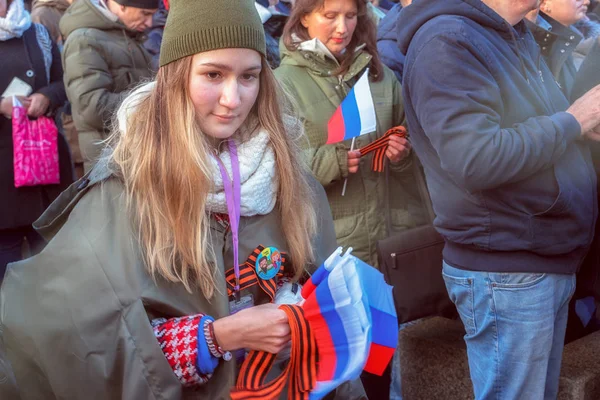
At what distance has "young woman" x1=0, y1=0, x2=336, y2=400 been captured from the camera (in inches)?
71.1

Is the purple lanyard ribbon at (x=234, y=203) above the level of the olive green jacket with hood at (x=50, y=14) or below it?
above

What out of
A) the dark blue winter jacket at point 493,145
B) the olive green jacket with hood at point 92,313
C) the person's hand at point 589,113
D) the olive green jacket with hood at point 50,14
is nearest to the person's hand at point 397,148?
the dark blue winter jacket at point 493,145

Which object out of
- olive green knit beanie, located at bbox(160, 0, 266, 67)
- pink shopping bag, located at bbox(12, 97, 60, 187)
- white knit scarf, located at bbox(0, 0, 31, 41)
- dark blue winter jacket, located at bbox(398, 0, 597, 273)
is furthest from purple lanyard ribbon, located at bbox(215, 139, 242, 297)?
white knit scarf, located at bbox(0, 0, 31, 41)

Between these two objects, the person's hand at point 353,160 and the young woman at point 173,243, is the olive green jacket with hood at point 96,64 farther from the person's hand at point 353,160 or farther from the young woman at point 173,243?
the young woman at point 173,243

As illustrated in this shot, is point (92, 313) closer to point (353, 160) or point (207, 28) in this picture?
point (207, 28)

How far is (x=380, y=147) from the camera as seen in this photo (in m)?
3.37

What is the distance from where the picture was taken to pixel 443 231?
262 centimetres

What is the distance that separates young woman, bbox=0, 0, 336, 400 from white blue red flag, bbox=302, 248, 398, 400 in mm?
105

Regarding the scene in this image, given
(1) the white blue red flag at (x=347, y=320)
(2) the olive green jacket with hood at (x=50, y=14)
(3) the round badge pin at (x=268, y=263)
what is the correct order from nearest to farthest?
(1) the white blue red flag at (x=347, y=320)
(3) the round badge pin at (x=268, y=263)
(2) the olive green jacket with hood at (x=50, y=14)

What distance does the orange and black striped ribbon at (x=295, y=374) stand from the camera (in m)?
1.75

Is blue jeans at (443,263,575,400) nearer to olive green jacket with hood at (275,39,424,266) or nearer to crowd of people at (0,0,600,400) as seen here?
crowd of people at (0,0,600,400)

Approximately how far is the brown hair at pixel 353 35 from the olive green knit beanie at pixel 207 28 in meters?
1.54

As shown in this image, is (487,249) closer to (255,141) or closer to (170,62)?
(255,141)

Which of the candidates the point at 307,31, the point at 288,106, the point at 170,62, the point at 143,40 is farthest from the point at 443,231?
the point at 143,40
